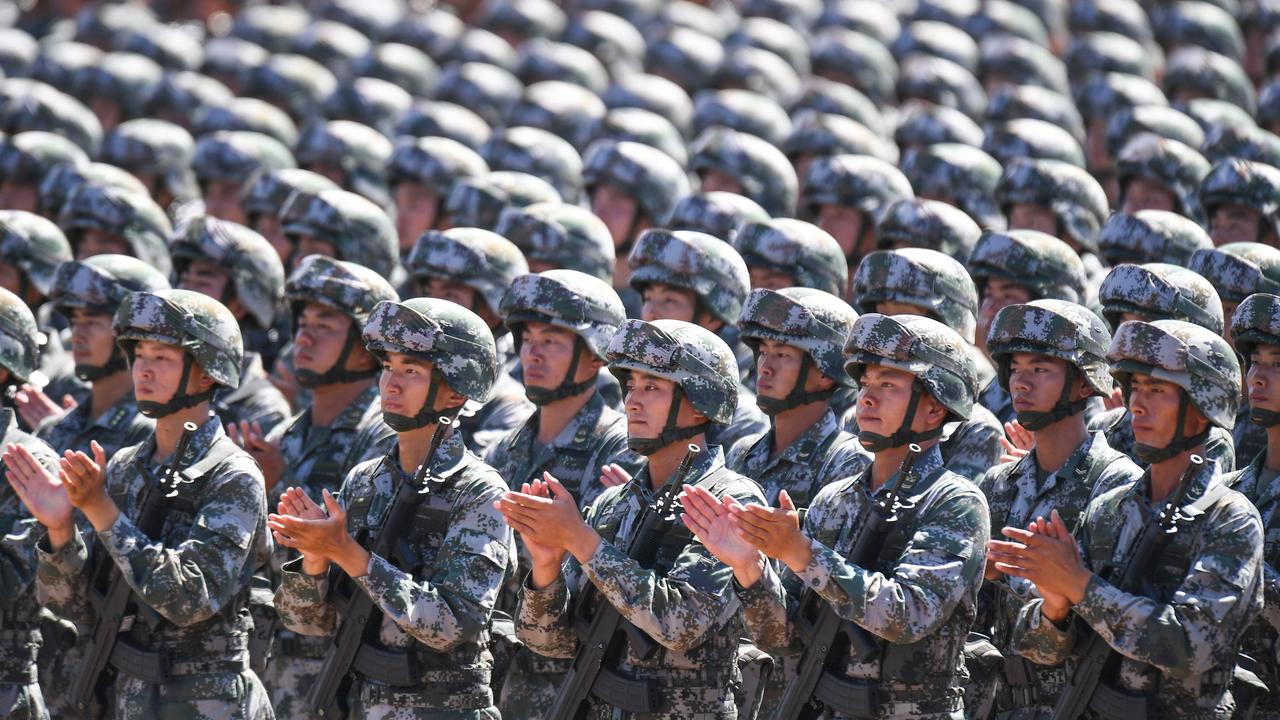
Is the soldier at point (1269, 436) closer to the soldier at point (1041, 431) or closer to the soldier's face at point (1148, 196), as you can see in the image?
the soldier at point (1041, 431)

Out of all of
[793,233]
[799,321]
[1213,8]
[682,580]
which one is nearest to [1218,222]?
[793,233]

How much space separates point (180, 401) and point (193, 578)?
1.16m

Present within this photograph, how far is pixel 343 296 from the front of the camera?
441 inches

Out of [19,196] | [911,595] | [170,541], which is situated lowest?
[19,196]

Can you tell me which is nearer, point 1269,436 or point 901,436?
point 901,436

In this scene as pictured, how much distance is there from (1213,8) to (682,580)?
15128 millimetres

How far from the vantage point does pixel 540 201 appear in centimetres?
1517

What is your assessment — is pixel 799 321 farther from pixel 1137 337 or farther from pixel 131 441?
pixel 131 441

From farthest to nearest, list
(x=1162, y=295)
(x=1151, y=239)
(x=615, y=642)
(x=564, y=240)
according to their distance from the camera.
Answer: (x=564, y=240) → (x=1151, y=239) → (x=1162, y=295) → (x=615, y=642)

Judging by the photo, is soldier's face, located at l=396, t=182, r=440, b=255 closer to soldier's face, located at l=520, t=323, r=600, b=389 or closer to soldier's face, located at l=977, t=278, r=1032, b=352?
soldier's face, located at l=977, t=278, r=1032, b=352

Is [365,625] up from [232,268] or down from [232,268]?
up

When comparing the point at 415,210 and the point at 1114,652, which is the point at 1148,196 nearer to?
the point at 415,210

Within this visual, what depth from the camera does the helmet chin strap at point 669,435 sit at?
8562mm

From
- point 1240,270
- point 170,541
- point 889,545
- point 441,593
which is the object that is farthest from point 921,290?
point 170,541
